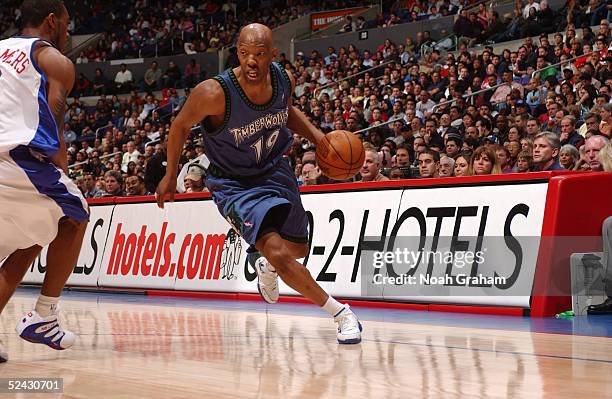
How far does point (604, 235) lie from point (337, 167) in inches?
92.8

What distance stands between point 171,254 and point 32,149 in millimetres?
5577

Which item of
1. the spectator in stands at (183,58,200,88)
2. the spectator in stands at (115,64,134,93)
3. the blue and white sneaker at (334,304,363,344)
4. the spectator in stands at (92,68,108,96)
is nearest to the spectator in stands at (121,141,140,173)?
the spectator in stands at (183,58,200,88)

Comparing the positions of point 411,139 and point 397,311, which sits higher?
point 411,139

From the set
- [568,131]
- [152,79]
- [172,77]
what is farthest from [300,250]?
[152,79]

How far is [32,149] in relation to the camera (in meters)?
3.73

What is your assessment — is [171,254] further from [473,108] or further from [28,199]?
[473,108]

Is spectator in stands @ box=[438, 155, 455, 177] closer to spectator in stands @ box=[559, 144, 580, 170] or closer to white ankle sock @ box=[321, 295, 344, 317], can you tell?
spectator in stands @ box=[559, 144, 580, 170]

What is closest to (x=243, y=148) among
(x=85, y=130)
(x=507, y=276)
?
(x=507, y=276)

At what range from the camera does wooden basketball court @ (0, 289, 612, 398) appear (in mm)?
3084

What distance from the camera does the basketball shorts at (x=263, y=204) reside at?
4691mm

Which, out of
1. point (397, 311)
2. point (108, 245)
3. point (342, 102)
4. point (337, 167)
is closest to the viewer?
point (337, 167)

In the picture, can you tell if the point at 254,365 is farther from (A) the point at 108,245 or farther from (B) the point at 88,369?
(A) the point at 108,245

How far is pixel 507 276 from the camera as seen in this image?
6258 millimetres

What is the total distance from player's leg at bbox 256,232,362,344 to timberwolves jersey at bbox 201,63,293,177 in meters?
0.49
